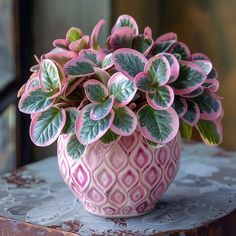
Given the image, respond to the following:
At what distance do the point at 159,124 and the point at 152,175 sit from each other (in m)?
0.10

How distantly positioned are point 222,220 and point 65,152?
0.26 metres

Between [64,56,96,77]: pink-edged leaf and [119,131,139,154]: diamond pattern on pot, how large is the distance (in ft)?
0.34

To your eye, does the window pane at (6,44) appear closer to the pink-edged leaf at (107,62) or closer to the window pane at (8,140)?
the window pane at (8,140)

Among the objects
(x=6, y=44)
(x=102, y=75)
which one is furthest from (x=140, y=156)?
(x=6, y=44)

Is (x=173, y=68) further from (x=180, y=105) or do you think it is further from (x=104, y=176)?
(x=104, y=176)

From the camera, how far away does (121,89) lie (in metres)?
0.77

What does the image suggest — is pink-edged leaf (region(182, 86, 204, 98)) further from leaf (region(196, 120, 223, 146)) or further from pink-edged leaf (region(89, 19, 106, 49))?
pink-edged leaf (region(89, 19, 106, 49))

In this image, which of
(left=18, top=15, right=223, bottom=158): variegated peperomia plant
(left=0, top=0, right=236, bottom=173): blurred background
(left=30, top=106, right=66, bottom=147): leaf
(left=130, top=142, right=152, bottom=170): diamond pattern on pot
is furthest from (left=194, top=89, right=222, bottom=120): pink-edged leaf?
(left=0, top=0, right=236, bottom=173): blurred background

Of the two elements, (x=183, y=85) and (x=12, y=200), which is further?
(x=12, y=200)

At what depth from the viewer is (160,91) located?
769 mm

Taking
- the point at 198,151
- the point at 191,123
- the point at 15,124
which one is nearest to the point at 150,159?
the point at 191,123

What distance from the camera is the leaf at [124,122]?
2.50 feet

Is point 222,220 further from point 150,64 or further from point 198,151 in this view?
point 198,151

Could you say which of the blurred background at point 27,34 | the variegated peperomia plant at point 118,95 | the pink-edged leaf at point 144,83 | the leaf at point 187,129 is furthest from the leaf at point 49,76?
the blurred background at point 27,34
